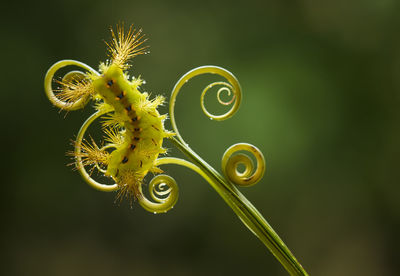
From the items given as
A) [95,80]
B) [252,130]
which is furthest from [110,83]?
[252,130]

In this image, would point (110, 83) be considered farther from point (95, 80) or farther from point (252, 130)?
point (252, 130)

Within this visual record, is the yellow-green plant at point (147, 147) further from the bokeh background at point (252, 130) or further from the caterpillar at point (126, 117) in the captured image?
the bokeh background at point (252, 130)

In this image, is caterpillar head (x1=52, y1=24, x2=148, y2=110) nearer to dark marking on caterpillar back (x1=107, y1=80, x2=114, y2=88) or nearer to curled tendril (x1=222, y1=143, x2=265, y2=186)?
dark marking on caterpillar back (x1=107, y1=80, x2=114, y2=88)

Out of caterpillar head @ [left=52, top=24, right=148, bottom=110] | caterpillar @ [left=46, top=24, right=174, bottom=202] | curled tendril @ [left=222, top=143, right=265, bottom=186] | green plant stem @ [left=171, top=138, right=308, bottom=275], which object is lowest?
green plant stem @ [left=171, top=138, right=308, bottom=275]

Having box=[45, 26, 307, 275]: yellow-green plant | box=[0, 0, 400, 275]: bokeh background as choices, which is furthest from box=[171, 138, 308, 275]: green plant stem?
box=[0, 0, 400, 275]: bokeh background

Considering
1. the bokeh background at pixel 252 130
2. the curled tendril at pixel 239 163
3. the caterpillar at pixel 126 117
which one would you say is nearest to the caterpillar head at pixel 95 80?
the caterpillar at pixel 126 117

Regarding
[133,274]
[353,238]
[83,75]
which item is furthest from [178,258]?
[83,75]

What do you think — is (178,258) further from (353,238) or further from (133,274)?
(353,238)

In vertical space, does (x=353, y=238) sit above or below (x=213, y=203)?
below

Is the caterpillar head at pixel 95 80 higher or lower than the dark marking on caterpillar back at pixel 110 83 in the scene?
higher
